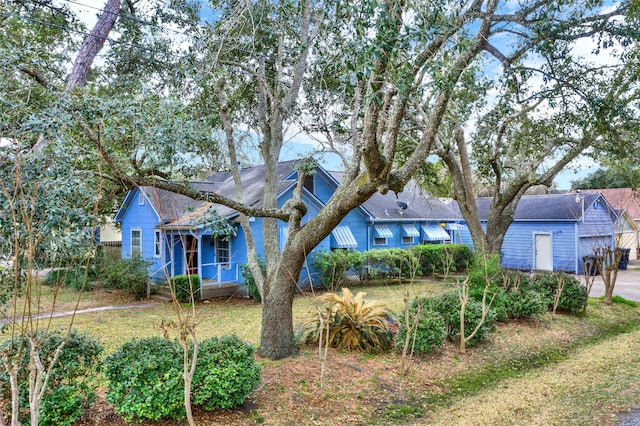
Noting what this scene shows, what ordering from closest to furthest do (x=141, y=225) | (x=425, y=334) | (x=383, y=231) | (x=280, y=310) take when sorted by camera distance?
(x=280, y=310)
(x=425, y=334)
(x=141, y=225)
(x=383, y=231)

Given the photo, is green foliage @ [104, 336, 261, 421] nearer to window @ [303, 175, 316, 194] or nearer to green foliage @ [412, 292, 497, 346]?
green foliage @ [412, 292, 497, 346]

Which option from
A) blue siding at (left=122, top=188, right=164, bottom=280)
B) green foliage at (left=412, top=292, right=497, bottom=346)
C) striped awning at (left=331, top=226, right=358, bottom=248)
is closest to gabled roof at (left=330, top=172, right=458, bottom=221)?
striped awning at (left=331, top=226, right=358, bottom=248)

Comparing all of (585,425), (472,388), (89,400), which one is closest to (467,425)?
(585,425)

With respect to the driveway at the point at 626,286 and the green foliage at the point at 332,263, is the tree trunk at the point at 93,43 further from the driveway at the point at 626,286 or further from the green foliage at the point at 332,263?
the driveway at the point at 626,286

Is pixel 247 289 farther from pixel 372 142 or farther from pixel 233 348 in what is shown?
pixel 372 142

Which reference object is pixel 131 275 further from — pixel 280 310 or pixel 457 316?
pixel 457 316

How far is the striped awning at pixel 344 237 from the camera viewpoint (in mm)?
17812

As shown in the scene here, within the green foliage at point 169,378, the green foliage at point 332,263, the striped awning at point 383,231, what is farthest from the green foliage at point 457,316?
the striped awning at point 383,231

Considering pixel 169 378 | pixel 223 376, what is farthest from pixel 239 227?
pixel 169 378

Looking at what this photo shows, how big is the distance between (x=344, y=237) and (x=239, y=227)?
4766mm

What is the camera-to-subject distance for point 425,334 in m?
7.43

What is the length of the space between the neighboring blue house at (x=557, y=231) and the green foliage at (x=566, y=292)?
10.4m

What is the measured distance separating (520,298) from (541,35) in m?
6.03

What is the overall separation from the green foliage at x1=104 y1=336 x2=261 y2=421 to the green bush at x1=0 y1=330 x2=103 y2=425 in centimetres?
27
